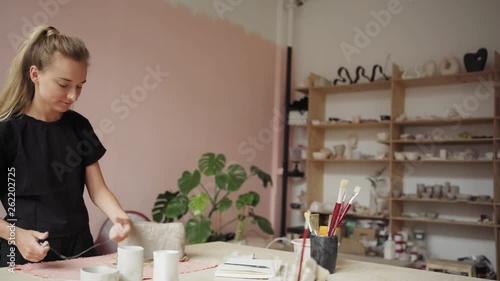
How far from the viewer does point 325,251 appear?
140 cm

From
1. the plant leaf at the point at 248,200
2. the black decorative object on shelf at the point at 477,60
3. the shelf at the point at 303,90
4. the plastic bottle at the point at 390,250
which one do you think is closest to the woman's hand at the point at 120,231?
the plant leaf at the point at 248,200

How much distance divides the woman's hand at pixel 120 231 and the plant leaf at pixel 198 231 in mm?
1925

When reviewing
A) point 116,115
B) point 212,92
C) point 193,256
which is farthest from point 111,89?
point 193,256

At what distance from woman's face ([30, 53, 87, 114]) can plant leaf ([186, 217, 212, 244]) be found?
2.01 meters

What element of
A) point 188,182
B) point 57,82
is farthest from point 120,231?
point 188,182

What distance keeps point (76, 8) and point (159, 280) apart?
259cm

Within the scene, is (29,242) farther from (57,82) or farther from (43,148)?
(57,82)

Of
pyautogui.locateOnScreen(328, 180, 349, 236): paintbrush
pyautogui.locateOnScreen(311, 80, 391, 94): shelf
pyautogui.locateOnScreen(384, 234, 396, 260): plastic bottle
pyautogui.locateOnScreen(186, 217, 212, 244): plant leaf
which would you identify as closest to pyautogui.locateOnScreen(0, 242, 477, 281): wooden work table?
pyautogui.locateOnScreen(328, 180, 349, 236): paintbrush

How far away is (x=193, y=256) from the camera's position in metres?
1.58

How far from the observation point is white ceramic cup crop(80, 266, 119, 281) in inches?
38.9

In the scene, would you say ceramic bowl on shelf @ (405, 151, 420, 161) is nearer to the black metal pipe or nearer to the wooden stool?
the wooden stool

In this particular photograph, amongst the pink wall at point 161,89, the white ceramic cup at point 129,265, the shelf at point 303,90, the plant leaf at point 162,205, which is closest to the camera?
the white ceramic cup at point 129,265

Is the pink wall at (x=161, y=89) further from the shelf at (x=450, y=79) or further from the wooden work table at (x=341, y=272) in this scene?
the wooden work table at (x=341, y=272)

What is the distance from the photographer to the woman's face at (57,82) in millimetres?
1425
